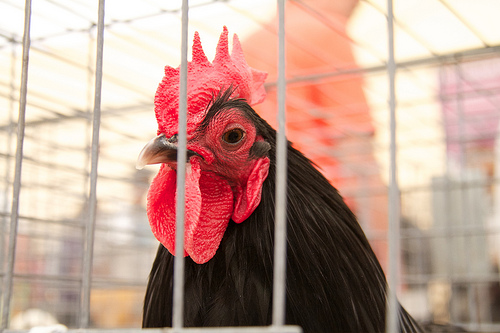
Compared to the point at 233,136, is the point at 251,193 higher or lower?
lower

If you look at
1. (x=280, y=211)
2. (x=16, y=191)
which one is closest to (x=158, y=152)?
(x=16, y=191)

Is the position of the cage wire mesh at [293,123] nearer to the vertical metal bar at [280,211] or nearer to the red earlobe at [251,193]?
the red earlobe at [251,193]

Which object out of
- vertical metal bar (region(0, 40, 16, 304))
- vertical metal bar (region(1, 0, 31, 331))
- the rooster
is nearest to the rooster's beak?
the rooster

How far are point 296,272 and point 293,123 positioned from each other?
341 centimetres

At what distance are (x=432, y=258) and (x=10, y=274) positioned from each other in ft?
19.0

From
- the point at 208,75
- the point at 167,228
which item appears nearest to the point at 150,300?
the point at 167,228

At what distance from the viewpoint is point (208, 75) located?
1701 millimetres

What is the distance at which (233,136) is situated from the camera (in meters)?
1.66

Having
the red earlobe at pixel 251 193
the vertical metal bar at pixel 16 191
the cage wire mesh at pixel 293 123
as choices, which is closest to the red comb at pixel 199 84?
the red earlobe at pixel 251 193

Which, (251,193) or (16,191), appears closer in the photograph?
(16,191)

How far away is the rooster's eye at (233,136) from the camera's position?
5.42 feet

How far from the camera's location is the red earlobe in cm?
159

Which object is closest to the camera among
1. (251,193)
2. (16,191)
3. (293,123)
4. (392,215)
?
A: (392,215)

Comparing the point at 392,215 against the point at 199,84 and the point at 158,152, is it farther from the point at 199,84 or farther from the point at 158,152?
the point at 199,84
